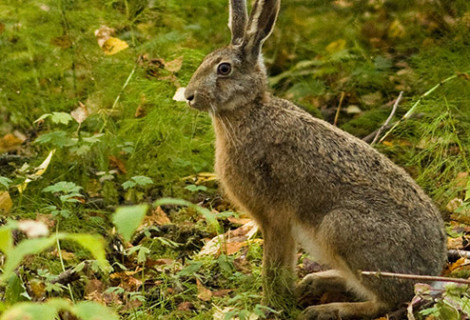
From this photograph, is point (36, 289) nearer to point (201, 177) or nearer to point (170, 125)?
point (201, 177)

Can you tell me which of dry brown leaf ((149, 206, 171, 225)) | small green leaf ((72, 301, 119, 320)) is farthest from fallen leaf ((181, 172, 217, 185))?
small green leaf ((72, 301, 119, 320))

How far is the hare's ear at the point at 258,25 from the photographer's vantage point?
4379 millimetres

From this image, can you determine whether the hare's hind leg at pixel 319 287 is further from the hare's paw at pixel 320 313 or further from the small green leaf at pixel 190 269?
the small green leaf at pixel 190 269

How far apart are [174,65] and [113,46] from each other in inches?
23.4

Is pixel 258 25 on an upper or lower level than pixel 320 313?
upper

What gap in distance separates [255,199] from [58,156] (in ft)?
7.96

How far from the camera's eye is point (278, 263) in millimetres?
4375

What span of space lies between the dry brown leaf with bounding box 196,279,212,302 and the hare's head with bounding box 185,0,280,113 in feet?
→ 3.51

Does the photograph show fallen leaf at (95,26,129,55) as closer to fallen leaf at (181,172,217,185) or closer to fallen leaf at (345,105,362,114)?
fallen leaf at (181,172,217,185)

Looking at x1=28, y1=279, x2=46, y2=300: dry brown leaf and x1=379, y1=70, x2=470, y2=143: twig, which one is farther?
x1=379, y1=70, x2=470, y2=143: twig

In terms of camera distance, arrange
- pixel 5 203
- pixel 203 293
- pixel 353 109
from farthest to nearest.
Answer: pixel 353 109, pixel 5 203, pixel 203 293

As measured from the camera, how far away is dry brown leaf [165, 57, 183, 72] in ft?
20.9

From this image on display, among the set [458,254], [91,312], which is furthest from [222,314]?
[91,312]

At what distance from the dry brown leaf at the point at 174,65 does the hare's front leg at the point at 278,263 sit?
2.35m
